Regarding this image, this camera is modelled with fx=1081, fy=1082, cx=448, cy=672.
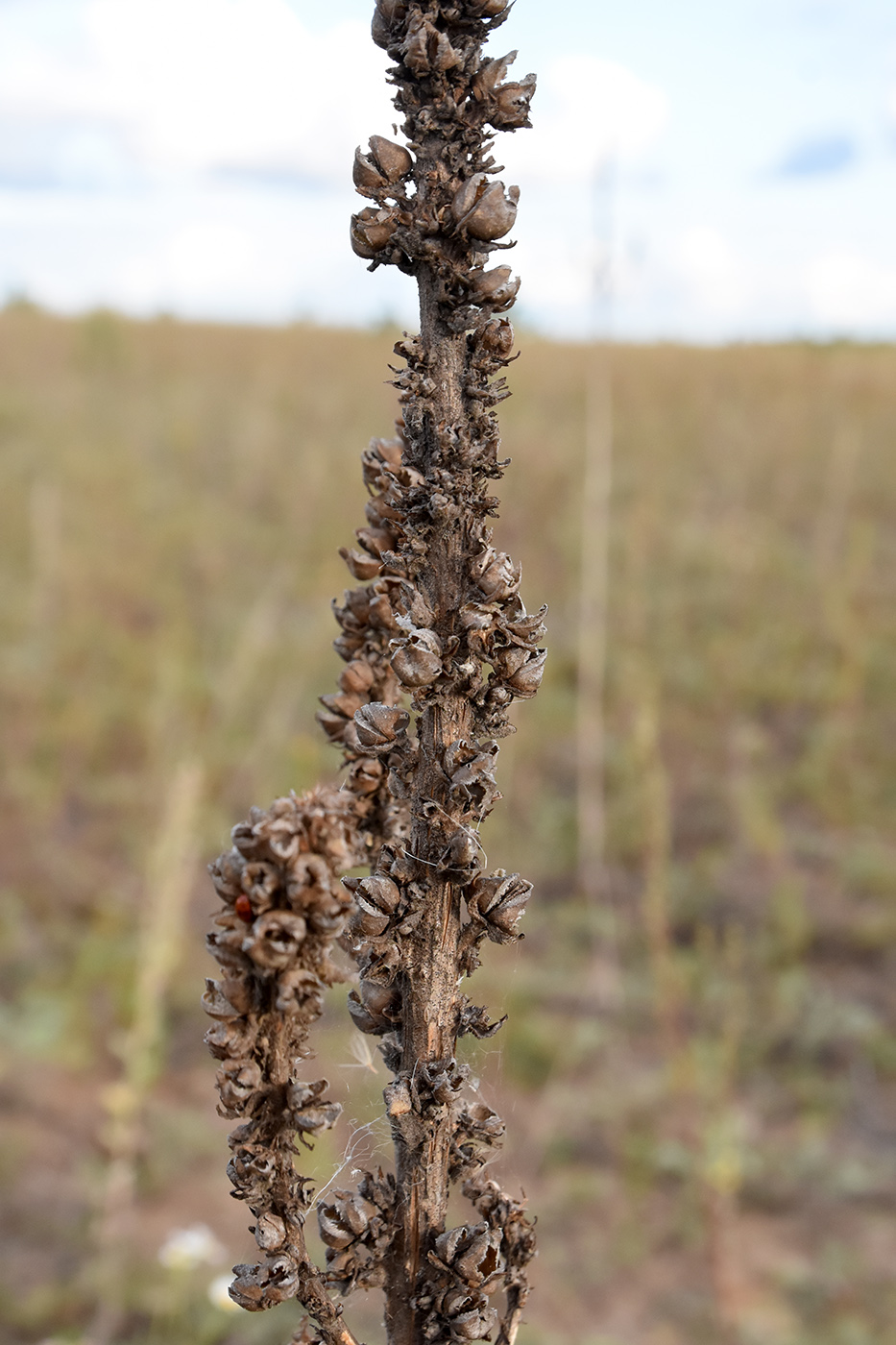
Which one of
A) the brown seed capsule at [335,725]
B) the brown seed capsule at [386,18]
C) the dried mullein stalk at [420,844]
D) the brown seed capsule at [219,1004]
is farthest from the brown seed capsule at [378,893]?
the brown seed capsule at [386,18]

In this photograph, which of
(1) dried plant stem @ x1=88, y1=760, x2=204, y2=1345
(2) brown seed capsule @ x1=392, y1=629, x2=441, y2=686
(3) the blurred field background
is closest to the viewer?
(2) brown seed capsule @ x1=392, y1=629, x2=441, y2=686

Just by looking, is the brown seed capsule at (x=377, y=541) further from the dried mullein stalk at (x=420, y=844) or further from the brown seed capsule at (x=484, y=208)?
the brown seed capsule at (x=484, y=208)

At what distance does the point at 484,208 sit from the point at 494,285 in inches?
2.0

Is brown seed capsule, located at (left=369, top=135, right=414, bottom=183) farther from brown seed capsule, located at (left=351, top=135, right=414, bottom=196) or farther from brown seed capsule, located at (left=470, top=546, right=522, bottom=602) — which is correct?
brown seed capsule, located at (left=470, top=546, right=522, bottom=602)

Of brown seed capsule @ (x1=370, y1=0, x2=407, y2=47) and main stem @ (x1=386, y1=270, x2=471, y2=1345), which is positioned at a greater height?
brown seed capsule @ (x1=370, y1=0, x2=407, y2=47)

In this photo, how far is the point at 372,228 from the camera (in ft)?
2.54

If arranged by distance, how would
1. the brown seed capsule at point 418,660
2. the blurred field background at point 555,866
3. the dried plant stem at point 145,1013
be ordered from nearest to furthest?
the brown seed capsule at point 418,660 < the dried plant stem at point 145,1013 < the blurred field background at point 555,866

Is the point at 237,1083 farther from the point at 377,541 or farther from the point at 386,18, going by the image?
the point at 386,18

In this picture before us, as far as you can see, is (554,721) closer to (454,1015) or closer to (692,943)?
(692,943)

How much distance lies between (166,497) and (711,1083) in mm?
7453

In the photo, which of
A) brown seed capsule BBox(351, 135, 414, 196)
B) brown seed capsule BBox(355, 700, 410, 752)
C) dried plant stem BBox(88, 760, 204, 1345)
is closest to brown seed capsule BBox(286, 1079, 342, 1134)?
brown seed capsule BBox(355, 700, 410, 752)

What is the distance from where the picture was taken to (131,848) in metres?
5.85

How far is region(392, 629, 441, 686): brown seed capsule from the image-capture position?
734 millimetres

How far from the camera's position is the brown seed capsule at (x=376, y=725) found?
779mm
